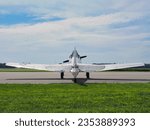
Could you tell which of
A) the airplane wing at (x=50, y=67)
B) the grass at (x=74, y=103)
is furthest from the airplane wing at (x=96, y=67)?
the grass at (x=74, y=103)

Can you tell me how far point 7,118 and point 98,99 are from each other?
22.2 feet

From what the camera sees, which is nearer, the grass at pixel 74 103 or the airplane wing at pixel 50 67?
the grass at pixel 74 103

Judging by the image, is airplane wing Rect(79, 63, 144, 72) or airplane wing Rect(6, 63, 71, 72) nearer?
airplane wing Rect(6, 63, 71, 72)

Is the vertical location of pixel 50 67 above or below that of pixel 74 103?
above

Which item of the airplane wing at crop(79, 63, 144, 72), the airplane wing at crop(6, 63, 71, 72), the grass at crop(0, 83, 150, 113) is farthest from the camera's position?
the airplane wing at crop(79, 63, 144, 72)

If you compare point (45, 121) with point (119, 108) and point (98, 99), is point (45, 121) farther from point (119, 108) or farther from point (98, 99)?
point (98, 99)

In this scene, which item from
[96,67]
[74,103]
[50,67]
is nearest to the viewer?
[74,103]

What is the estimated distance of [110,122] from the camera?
10.9 meters

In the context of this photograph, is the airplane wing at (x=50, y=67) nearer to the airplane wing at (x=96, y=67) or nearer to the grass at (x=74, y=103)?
the airplane wing at (x=96, y=67)

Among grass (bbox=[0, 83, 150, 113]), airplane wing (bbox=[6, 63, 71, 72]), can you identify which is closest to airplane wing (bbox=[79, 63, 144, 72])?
airplane wing (bbox=[6, 63, 71, 72])

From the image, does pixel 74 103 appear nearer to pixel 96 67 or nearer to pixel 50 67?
pixel 96 67

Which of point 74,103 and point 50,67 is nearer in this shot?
point 74,103

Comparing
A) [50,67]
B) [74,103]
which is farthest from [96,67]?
[74,103]

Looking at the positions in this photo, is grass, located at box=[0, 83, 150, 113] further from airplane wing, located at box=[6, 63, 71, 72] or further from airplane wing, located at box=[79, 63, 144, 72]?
airplane wing, located at box=[79, 63, 144, 72]
